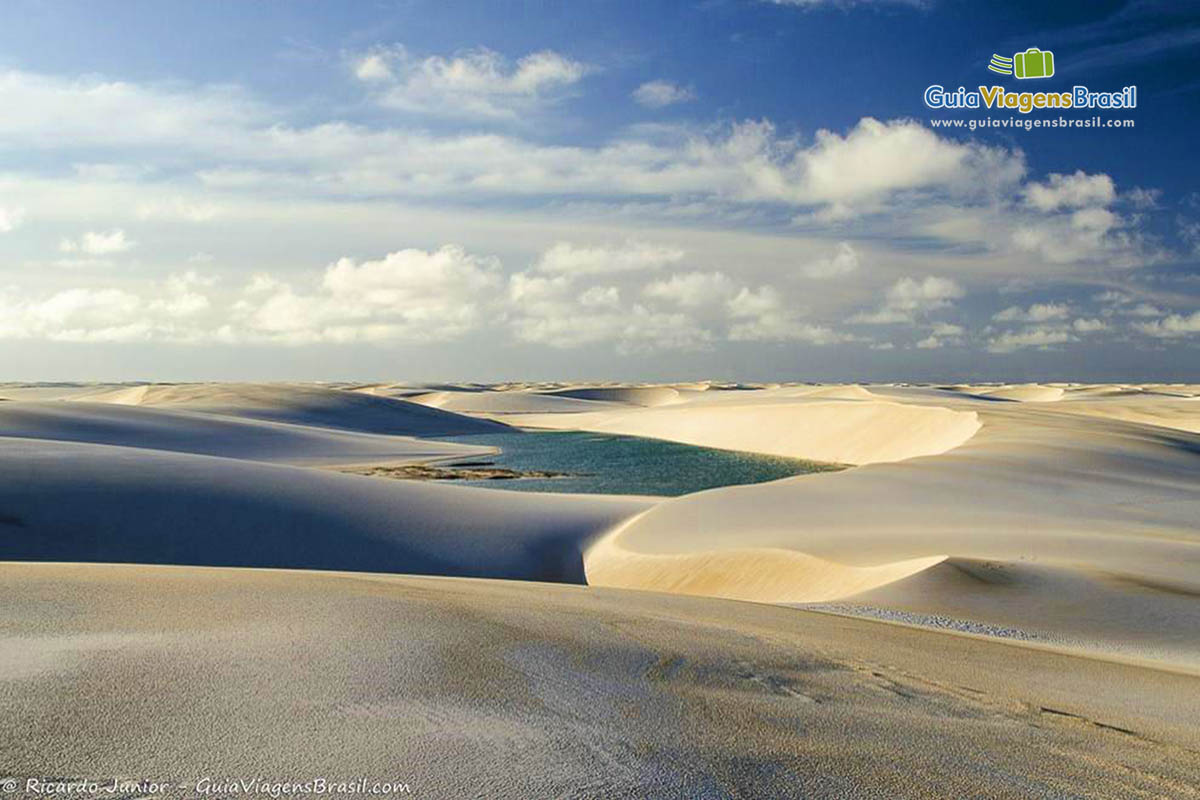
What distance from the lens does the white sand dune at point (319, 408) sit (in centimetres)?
6188

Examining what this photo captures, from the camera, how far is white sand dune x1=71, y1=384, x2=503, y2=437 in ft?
203

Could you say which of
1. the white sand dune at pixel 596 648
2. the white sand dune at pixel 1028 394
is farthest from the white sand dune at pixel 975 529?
the white sand dune at pixel 1028 394

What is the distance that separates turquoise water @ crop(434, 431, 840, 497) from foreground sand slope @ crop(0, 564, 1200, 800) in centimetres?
2373

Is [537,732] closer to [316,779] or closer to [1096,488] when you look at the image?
[316,779]

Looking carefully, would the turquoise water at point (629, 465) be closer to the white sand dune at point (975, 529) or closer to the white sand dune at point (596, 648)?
the white sand dune at point (975, 529)

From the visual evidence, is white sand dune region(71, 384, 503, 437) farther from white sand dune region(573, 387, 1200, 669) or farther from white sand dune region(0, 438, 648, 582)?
white sand dune region(573, 387, 1200, 669)

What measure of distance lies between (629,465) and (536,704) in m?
35.9

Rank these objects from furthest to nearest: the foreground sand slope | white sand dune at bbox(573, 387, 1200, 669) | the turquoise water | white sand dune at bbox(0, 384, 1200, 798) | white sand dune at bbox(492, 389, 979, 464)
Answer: white sand dune at bbox(492, 389, 979, 464) < the turquoise water < white sand dune at bbox(573, 387, 1200, 669) < white sand dune at bbox(0, 384, 1200, 798) < the foreground sand slope

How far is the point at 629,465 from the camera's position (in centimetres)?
3941

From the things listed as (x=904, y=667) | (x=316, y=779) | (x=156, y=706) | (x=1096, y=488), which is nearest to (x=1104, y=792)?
(x=904, y=667)

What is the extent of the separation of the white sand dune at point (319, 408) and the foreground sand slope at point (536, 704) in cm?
5779

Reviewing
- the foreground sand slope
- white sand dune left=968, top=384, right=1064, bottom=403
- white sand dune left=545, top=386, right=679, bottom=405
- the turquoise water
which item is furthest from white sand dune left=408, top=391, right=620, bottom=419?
the foreground sand slope

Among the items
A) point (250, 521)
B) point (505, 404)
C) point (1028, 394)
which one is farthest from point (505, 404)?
point (250, 521)

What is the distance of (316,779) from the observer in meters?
2.72
